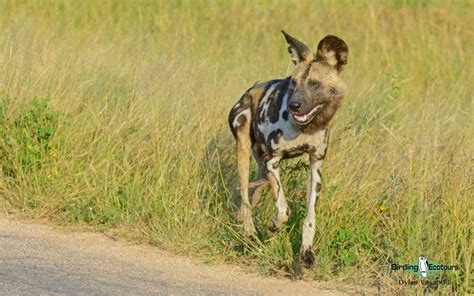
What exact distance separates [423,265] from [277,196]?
91 cm

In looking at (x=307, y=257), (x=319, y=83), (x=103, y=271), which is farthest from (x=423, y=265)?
(x=103, y=271)

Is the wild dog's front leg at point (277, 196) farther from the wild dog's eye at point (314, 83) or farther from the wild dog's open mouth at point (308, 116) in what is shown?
the wild dog's eye at point (314, 83)

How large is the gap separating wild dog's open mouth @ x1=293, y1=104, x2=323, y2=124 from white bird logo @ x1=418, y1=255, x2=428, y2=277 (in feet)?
3.32

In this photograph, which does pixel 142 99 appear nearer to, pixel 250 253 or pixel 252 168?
pixel 252 168

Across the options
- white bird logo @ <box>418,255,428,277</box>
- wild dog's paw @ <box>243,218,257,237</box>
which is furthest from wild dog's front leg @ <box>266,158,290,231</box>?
white bird logo @ <box>418,255,428,277</box>

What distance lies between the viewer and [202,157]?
23.4 feet

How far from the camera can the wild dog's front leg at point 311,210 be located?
19.8ft

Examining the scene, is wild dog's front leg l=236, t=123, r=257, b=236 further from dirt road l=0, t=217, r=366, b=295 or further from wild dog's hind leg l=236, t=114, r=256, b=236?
dirt road l=0, t=217, r=366, b=295

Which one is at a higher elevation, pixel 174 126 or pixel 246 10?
pixel 246 10

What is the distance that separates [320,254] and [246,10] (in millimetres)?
7391

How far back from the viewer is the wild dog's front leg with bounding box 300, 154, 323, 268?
6031mm

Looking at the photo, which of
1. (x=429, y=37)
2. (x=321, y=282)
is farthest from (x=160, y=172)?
(x=429, y=37)

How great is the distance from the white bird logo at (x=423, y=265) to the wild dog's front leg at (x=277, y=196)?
79 cm

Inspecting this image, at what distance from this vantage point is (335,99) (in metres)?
6.06
